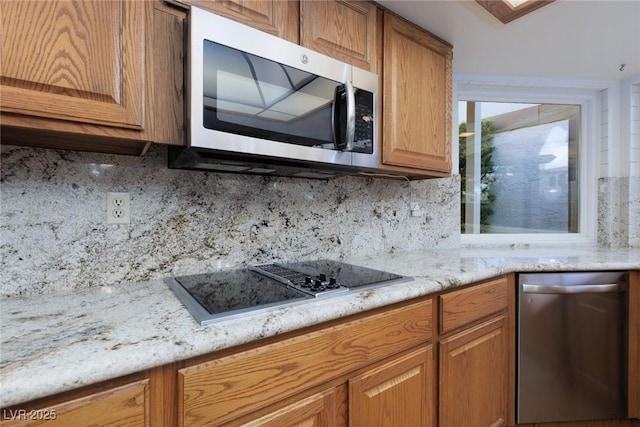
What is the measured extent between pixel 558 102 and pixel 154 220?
9.43 feet

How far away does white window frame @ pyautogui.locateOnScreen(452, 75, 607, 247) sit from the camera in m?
2.28

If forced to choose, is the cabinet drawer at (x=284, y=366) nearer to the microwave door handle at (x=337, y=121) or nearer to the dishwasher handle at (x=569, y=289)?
the microwave door handle at (x=337, y=121)

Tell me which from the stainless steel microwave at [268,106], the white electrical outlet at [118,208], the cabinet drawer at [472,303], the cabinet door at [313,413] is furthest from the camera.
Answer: the cabinet drawer at [472,303]

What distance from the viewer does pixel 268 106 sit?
3.42ft

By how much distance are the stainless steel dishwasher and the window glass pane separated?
0.83m

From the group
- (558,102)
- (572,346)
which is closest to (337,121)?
(572,346)

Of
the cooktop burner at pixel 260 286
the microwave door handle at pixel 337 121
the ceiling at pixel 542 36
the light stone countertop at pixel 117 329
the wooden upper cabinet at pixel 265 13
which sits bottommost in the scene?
the light stone countertop at pixel 117 329

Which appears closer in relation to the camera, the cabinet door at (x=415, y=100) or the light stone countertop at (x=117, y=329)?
the light stone countertop at (x=117, y=329)

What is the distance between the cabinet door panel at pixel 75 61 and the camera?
712 mm

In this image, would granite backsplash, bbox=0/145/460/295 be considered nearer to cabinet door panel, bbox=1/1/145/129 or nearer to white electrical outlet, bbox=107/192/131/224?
white electrical outlet, bbox=107/192/131/224

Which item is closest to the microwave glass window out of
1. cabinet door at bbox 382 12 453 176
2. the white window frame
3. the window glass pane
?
cabinet door at bbox 382 12 453 176

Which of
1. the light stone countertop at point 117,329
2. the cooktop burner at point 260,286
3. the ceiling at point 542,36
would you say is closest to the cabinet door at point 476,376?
the light stone countertop at point 117,329

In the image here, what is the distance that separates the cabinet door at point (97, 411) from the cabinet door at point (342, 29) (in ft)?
3.84

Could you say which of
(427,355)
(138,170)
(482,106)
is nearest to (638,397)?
(427,355)
